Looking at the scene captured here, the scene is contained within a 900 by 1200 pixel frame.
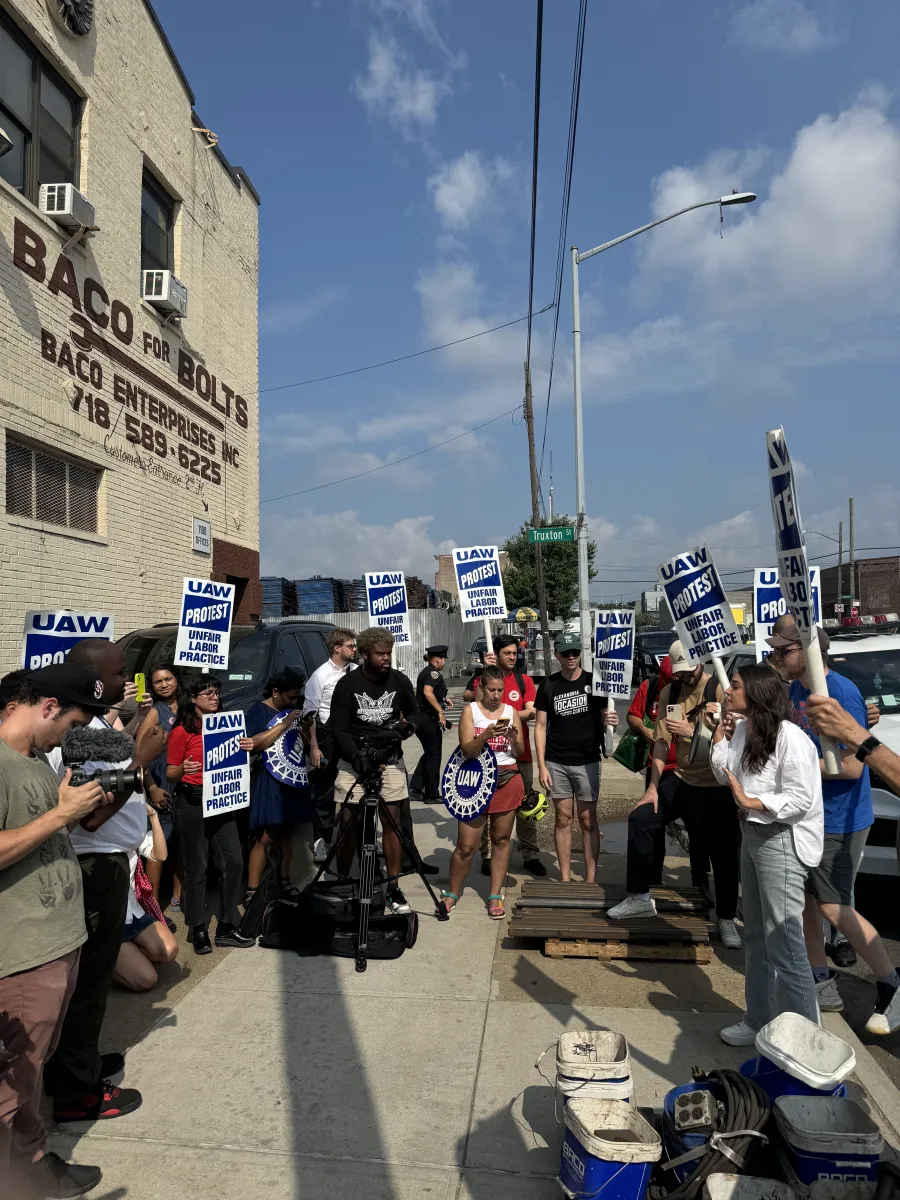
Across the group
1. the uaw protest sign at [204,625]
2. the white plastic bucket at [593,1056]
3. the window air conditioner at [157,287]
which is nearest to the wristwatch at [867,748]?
the white plastic bucket at [593,1056]

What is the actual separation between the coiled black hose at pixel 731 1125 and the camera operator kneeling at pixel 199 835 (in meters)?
3.58

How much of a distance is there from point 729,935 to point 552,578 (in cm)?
4297

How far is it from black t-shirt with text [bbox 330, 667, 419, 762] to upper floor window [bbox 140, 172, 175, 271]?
368 inches

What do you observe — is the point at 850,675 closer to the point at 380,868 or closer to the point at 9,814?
the point at 380,868

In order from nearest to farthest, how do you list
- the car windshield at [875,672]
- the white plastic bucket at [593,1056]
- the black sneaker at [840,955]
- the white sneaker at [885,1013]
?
the white plastic bucket at [593,1056] < the white sneaker at [885,1013] < the black sneaker at [840,955] < the car windshield at [875,672]

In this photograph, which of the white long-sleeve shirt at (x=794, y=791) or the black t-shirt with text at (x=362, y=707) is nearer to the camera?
the white long-sleeve shirt at (x=794, y=791)

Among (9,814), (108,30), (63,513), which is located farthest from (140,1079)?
(108,30)

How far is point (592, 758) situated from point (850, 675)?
2.42m

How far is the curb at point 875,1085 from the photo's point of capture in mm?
3646

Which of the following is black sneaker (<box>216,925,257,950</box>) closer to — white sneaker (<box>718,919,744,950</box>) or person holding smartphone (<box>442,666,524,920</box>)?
person holding smartphone (<box>442,666,524,920</box>)

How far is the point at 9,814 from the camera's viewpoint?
2.85 m

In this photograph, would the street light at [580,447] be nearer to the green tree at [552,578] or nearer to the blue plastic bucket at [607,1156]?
the blue plastic bucket at [607,1156]

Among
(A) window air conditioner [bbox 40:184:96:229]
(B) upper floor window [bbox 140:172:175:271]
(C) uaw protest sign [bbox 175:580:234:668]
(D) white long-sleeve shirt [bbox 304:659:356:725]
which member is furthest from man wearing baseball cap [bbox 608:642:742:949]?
(B) upper floor window [bbox 140:172:175:271]

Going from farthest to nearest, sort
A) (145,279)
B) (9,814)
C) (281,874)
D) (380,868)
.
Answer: (145,279) < (281,874) < (380,868) < (9,814)
